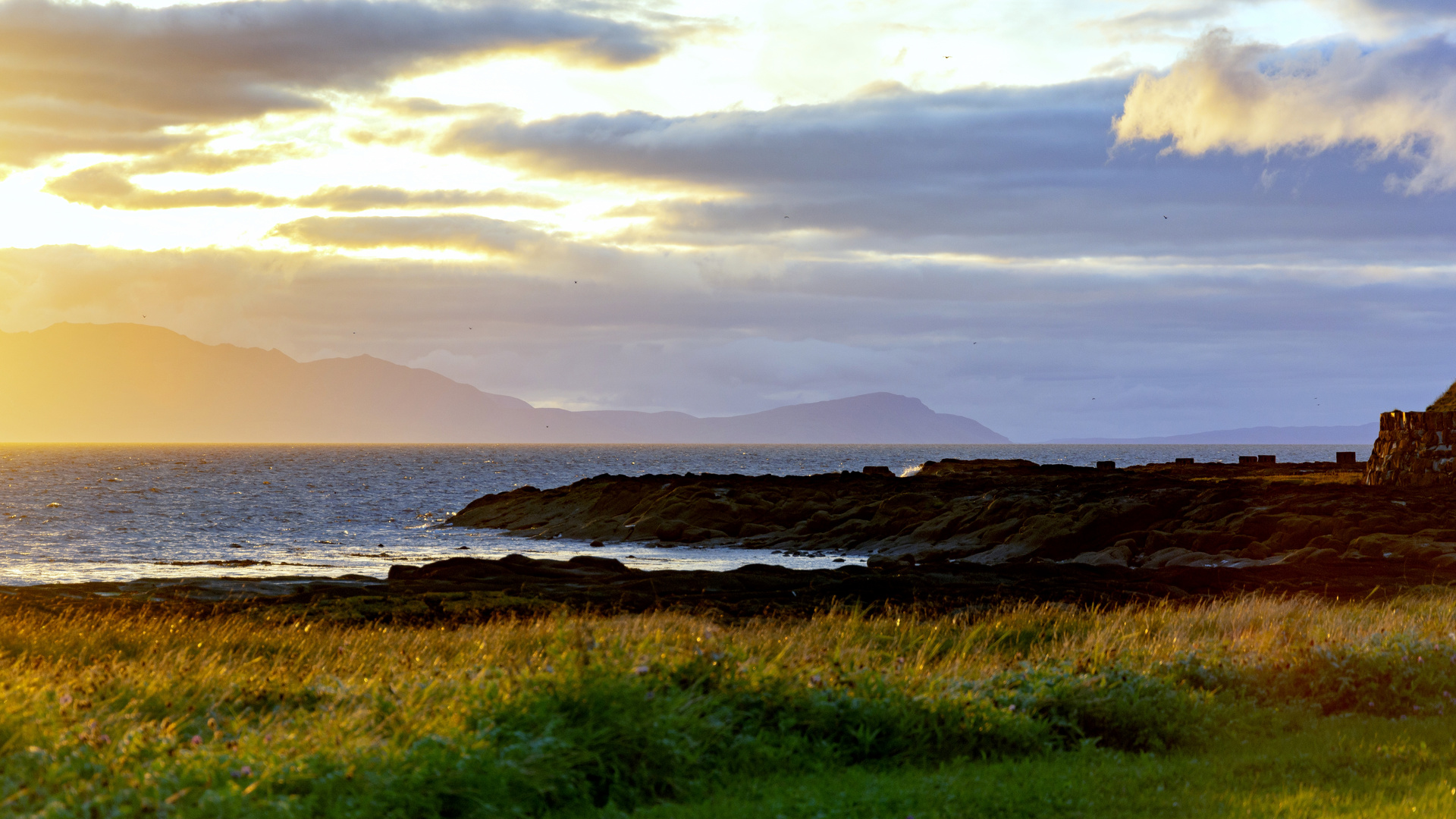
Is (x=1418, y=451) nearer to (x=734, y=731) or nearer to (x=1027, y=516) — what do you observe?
(x=1027, y=516)

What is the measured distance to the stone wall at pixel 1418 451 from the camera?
42.0 metres

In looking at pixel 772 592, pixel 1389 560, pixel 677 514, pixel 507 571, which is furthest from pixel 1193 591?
pixel 677 514

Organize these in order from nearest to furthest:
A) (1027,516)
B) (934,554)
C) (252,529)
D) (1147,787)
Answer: (1147,787) < (934,554) < (1027,516) < (252,529)

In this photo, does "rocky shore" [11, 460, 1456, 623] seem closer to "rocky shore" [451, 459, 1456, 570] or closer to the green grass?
"rocky shore" [451, 459, 1456, 570]

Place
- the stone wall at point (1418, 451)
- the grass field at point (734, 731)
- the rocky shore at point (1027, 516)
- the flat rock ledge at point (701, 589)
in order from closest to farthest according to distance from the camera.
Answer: the grass field at point (734, 731), the flat rock ledge at point (701, 589), the rocky shore at point (1027, 516), the stone wall at point (1418, 451)

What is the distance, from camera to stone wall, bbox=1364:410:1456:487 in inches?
1655

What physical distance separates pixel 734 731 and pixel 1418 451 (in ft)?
139

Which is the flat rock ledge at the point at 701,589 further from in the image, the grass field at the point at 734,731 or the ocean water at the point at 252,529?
the grass field at the point at 734,731

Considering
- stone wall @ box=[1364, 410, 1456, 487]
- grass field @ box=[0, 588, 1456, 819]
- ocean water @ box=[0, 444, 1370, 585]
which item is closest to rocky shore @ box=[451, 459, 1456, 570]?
stone wall @ box=[1364, 410, 1456, 487]

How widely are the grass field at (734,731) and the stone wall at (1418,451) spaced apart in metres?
33.6

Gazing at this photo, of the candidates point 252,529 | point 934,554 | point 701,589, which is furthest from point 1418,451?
point 252,529

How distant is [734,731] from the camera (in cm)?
957

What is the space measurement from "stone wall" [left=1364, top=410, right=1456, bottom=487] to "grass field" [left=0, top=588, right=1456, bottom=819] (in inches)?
1324

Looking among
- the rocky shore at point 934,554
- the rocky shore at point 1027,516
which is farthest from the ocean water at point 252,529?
the rocky shore at point 934,554
